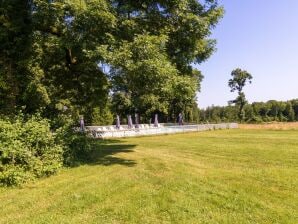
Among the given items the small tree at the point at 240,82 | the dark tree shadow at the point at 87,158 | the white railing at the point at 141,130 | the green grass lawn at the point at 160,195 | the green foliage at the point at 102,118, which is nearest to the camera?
the green grass lawn at the point at 160,195

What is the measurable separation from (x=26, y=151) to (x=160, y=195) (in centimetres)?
483

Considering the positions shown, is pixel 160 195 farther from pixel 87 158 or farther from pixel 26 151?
pixel 87 158

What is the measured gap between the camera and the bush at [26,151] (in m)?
10.6

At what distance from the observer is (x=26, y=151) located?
36.4 feet

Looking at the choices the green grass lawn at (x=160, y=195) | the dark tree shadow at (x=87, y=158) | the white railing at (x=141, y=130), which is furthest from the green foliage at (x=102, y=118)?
the green grass lawn at (x=160, y=195)

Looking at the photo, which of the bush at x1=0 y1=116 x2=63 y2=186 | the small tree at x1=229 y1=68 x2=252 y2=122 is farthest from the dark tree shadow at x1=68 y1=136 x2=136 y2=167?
the small tree at x1=229 y1=68 x2=252 y2=122

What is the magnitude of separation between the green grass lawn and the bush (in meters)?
0.48

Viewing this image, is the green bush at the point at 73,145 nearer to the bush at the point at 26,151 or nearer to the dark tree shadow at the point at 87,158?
the dark tree shadow at the point at 87,158

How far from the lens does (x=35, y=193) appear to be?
9.59 m

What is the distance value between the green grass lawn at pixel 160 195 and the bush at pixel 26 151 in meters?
0.48

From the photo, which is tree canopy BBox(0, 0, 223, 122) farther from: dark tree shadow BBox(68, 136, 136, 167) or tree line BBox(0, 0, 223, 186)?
dark tree shadow BBox(68, 136, 136, 167)

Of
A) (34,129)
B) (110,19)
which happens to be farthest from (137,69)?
(34,129)

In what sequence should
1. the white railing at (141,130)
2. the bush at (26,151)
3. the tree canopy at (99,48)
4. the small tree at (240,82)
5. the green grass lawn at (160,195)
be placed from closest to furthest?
the green grass lawn at (160,195), the bush at (26,151), the tree canopy at (99,48), the white railing at (141,130), the small tree at (240,82)

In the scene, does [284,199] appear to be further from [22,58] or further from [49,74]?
[49,74]
